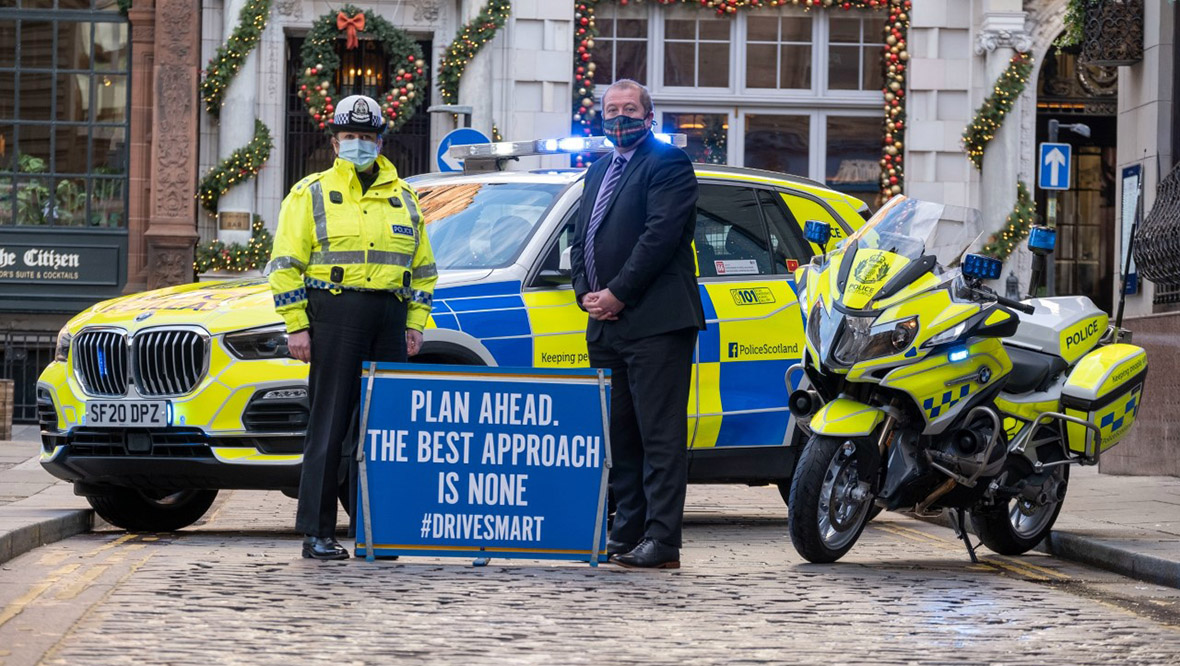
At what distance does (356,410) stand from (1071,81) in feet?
61.8

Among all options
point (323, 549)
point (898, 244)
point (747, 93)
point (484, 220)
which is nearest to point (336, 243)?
point (323, 549)

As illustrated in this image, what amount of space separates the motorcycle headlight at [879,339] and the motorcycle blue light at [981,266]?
0.30 metres

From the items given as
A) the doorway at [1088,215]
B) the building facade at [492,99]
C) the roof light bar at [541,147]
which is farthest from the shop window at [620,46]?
the roof light bar at [541,147]

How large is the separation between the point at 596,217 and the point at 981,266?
1.61m

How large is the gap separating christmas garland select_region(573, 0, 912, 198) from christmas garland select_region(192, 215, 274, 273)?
4148 mm

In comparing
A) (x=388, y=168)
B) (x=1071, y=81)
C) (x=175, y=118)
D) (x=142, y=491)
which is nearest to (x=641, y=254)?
(x=388, y=168)

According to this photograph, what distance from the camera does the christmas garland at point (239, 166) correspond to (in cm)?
2384

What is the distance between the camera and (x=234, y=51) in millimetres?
23844

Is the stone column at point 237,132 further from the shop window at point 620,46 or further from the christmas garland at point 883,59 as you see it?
the shop window at point 620,46

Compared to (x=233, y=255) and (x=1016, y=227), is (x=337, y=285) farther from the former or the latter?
(x=1016, y=227)

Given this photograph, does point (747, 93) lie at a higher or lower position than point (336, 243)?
higher

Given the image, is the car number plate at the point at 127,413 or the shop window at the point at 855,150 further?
the shop window at the point at 855,150

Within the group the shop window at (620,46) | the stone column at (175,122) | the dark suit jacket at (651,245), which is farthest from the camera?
the shop window at (620,46)

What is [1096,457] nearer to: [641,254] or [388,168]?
[641,254]
